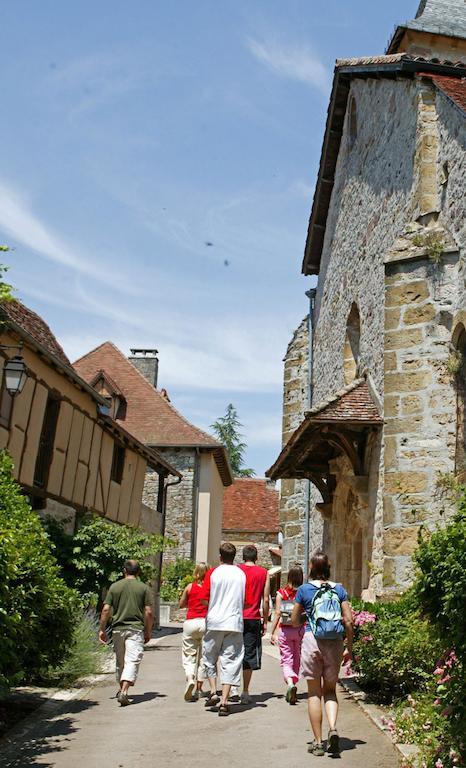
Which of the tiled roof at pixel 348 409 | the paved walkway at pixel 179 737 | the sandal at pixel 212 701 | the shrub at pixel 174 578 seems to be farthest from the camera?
the shrub at pixel 174 578

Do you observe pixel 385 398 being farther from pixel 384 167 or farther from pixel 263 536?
pixel 263 536

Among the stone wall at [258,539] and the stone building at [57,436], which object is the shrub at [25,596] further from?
the stone wall at [258,539]

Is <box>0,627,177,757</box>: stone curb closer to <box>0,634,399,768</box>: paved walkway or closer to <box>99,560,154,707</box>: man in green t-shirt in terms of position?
<box>0,634,399,768</box>: paved walkway

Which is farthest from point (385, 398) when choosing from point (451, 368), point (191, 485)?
point (191, 485)

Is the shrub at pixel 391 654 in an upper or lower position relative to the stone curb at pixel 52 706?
upper

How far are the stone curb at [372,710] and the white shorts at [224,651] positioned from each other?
1.16 meters

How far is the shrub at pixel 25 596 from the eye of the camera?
5121mm

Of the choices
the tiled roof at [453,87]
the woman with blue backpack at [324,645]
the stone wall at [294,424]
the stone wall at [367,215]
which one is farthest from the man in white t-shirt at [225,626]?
the stone wall at [294,424]

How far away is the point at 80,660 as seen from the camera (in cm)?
902

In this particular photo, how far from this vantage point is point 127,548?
12.7 metres

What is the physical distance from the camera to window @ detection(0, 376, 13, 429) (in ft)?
37.4

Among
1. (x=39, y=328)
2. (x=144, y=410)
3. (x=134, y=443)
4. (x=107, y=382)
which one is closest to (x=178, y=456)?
(x=144, y=410)

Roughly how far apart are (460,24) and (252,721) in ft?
44.5

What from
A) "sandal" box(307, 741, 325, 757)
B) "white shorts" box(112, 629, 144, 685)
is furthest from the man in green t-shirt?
"sandal" box(307, 741, 325, 757)
